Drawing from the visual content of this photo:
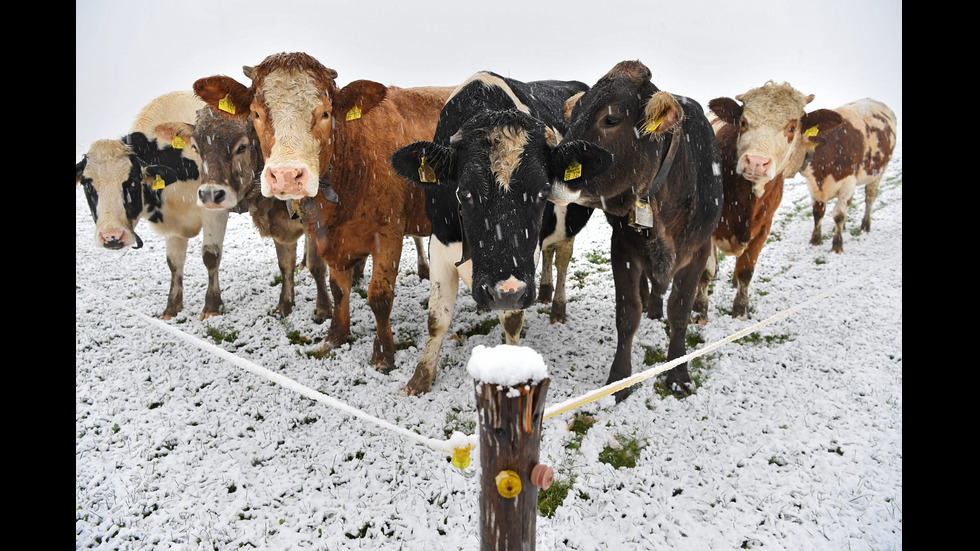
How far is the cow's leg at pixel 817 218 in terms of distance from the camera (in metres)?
9.70

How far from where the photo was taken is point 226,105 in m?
4.49

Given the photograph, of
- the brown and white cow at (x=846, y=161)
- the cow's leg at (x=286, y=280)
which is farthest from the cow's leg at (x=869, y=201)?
the cow's leg at (x=286, y=280)

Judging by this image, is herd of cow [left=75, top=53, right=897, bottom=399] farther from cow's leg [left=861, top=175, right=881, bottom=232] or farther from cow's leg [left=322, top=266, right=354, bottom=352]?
cow's leg [left=861, top=175, right=881, bottom=232]

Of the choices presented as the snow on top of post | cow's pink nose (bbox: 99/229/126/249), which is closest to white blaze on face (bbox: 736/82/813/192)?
the snow on top of post

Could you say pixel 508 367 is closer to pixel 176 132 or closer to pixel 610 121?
pixel 610 121

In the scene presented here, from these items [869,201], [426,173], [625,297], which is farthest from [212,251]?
[869,201]

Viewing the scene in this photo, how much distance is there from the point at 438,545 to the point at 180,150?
5685mm

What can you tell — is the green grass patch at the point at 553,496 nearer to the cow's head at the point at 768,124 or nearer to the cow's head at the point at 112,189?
the cow's head at the point at 768,124

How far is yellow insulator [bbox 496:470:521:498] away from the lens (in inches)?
76.0

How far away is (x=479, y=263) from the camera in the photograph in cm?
351

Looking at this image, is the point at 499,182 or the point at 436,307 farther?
the point at 436,307

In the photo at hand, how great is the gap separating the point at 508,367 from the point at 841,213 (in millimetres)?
10245

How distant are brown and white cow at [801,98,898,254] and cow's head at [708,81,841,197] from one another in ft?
10.3

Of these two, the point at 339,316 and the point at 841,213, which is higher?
the point at 841,213
